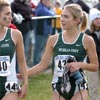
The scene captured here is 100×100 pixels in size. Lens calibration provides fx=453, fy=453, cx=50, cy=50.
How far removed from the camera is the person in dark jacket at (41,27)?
12.2 meters

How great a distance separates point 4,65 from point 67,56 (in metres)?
0.76

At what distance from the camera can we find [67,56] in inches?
214

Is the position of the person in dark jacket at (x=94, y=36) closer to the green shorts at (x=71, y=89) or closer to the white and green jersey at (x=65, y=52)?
the white and green jersey at (x=65, y=52)

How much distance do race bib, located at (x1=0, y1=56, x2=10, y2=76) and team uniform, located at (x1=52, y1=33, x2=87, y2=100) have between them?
0.60 meters

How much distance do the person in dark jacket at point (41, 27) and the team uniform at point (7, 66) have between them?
270 inches

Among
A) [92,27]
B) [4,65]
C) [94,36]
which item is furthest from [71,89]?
[94,36]

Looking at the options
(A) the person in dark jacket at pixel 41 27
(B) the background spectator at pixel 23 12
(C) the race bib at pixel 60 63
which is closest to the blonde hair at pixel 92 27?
(C) the race bib at pixel 60 63

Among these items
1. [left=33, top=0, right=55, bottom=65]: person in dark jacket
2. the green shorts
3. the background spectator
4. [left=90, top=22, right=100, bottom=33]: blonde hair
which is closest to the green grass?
[left=33, top=0, right=55, bottom=65]: person in dark jacket

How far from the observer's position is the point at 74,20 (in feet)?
18.3

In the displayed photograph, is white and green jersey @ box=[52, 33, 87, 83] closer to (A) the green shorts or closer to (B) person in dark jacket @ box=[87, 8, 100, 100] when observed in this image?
(A) the green shorts

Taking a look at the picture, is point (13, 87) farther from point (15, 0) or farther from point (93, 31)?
point (15, 0)

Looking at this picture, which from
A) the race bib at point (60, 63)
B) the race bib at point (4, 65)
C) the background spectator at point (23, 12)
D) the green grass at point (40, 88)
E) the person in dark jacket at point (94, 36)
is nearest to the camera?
the race bib at point (4, 65)

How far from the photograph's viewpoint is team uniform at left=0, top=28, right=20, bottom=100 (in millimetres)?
5320

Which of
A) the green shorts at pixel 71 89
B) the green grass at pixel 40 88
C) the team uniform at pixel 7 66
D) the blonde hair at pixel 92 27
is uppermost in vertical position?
the blonde hair at pixel 92 27
